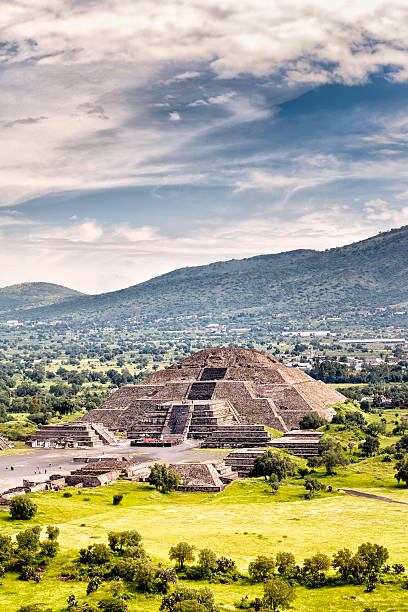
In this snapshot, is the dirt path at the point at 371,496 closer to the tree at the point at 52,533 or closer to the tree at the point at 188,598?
the tree at the point at 188,598

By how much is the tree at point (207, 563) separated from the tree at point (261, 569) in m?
3.94

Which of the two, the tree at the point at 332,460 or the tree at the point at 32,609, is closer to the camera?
the tree at the point at 32,609

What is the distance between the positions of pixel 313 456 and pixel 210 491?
27.1m

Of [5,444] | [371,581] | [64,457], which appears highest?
[5,444]

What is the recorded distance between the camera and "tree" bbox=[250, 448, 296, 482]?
125250 millimetres

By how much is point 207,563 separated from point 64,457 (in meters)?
79.1

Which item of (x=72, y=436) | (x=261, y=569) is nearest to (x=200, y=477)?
(x=261, y=569)

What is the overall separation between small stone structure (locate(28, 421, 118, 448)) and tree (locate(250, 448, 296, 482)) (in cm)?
4836

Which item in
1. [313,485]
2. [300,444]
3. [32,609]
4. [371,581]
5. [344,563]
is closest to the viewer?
[32,609]

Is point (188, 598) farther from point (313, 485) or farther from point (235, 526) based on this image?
point (313, 485)

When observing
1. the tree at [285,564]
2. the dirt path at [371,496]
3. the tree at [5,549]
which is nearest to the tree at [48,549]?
the tree at [5,549]

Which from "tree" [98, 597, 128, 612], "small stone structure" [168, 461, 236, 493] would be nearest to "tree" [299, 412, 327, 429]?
"small stone structure" [168, 461, 236, 493]

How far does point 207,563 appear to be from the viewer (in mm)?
76125

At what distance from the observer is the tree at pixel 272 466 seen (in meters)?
125
